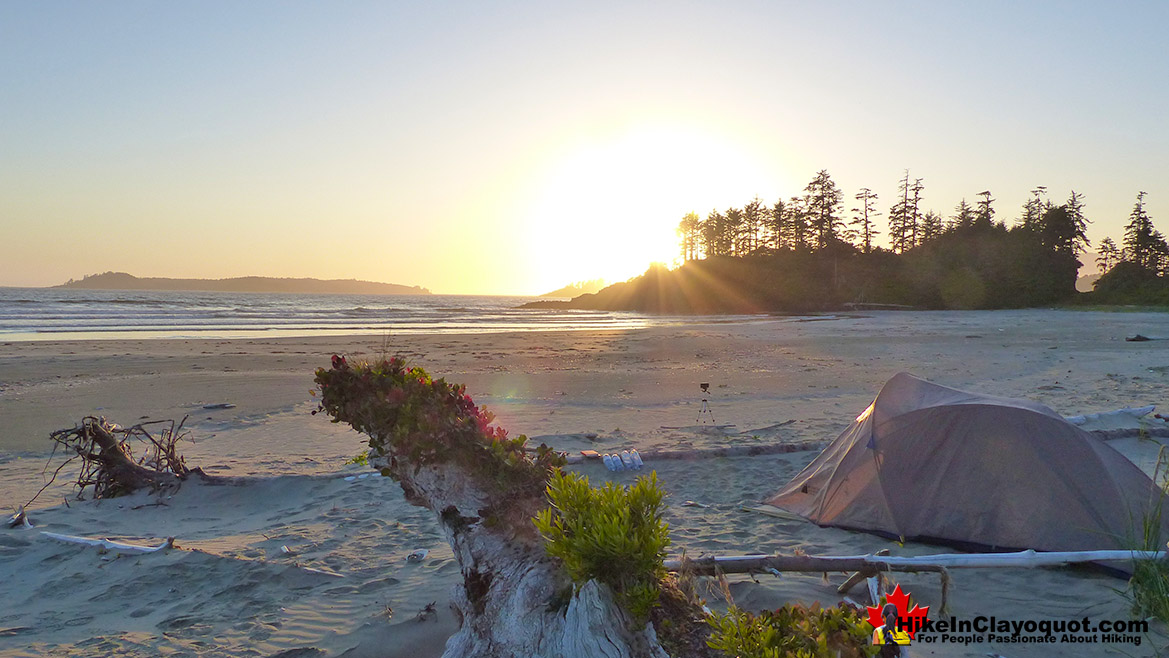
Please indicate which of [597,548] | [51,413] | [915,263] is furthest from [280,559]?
[915,263]

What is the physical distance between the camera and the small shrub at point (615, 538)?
2410mm

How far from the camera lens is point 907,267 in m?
65.7

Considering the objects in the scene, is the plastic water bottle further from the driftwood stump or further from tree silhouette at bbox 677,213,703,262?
tree silhouette at bbox 677,213,703,262

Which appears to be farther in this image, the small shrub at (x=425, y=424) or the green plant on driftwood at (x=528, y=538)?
the small shrub at (x=425, y=424)

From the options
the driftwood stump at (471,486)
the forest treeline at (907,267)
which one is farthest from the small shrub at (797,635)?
the forest treeline at (907,267)

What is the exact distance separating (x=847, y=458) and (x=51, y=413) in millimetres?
13598

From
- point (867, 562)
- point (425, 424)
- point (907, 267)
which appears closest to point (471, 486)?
point (425, 424)

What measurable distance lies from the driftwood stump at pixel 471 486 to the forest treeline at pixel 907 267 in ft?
195

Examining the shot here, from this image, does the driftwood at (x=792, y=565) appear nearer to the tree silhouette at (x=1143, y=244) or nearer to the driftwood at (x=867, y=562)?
the driftwood at (x=867, y=562)

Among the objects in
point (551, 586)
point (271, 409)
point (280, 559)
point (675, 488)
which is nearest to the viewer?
point (551, 586)

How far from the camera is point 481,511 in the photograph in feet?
10.0

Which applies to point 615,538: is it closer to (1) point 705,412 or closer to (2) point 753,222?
(1) point 705,412

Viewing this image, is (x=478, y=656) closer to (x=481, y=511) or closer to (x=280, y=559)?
(x=481, y=511)

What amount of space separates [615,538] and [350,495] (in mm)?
5765
